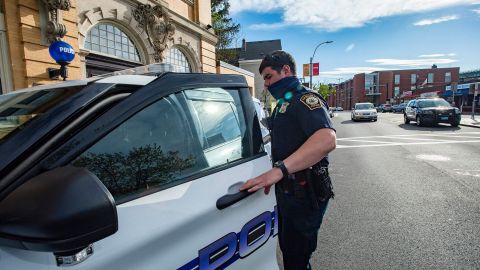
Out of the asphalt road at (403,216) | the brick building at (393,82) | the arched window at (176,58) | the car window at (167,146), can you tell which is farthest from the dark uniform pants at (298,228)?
the brick building at (393,82)

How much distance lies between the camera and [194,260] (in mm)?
1138

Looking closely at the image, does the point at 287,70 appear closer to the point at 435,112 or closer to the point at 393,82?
the point at 435,112

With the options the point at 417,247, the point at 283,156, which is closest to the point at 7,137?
the point at 283,156

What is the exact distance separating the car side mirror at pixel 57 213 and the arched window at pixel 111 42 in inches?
329

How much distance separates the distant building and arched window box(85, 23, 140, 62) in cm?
2930

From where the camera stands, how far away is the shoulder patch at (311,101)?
5.76ft

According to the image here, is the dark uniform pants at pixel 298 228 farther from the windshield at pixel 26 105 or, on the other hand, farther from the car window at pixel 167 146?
the windshield at pixel 26 105

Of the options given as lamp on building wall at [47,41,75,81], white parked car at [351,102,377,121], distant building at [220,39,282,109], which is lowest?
white parked car at [351,102,377,121]

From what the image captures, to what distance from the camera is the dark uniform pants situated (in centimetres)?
185

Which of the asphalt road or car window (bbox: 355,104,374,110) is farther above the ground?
car window (bbox: 355,104,374,110)

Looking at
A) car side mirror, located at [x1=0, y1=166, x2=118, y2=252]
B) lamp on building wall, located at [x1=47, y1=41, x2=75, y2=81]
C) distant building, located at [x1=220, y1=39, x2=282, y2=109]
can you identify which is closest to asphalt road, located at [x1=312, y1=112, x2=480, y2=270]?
car side mirror, located at [x1=0, y1=166, x2=118, y2=252]

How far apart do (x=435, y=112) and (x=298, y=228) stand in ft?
55.2

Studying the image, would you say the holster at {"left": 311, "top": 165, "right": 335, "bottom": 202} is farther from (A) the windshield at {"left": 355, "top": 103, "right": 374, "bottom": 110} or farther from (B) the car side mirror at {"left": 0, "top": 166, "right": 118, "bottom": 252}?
(A) the windshield at {"left": 355, "top": 103, "right": 374, "bottom": 110}

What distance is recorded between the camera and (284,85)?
1.95 m
